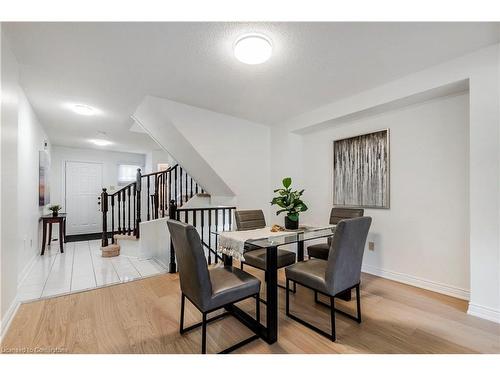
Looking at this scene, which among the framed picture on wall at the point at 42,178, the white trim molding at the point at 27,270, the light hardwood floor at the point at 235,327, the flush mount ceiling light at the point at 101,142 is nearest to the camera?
the light hardwood floor at the point at 235,327

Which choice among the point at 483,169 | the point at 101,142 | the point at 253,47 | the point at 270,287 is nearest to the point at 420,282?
the point at 483,169

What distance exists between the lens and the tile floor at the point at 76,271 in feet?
8.45

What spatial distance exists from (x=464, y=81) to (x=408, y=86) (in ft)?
1.46

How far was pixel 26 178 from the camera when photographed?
3.00m

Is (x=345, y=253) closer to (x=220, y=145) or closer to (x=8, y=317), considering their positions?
(x=220, y=145)

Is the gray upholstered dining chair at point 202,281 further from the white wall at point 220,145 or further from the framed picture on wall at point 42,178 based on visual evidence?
the framed picture on wall at point 42,178

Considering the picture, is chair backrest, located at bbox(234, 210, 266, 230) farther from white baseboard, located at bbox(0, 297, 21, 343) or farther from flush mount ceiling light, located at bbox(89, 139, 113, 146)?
flush mount ceiling light, located at bbox(89, 139, 113, 146)

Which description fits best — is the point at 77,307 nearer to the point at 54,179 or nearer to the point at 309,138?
the point at 309,138

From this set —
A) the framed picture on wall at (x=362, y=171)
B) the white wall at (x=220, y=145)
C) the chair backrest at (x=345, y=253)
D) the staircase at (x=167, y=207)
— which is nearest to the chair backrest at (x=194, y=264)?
the chair backrest at (x=345, y=253)

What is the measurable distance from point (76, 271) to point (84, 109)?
2.36 meters

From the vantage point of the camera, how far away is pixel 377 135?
9.79 ft

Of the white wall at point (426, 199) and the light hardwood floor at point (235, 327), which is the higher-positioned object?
the white wall at point (426, 199)

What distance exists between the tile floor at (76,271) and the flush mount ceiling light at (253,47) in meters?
2.91
